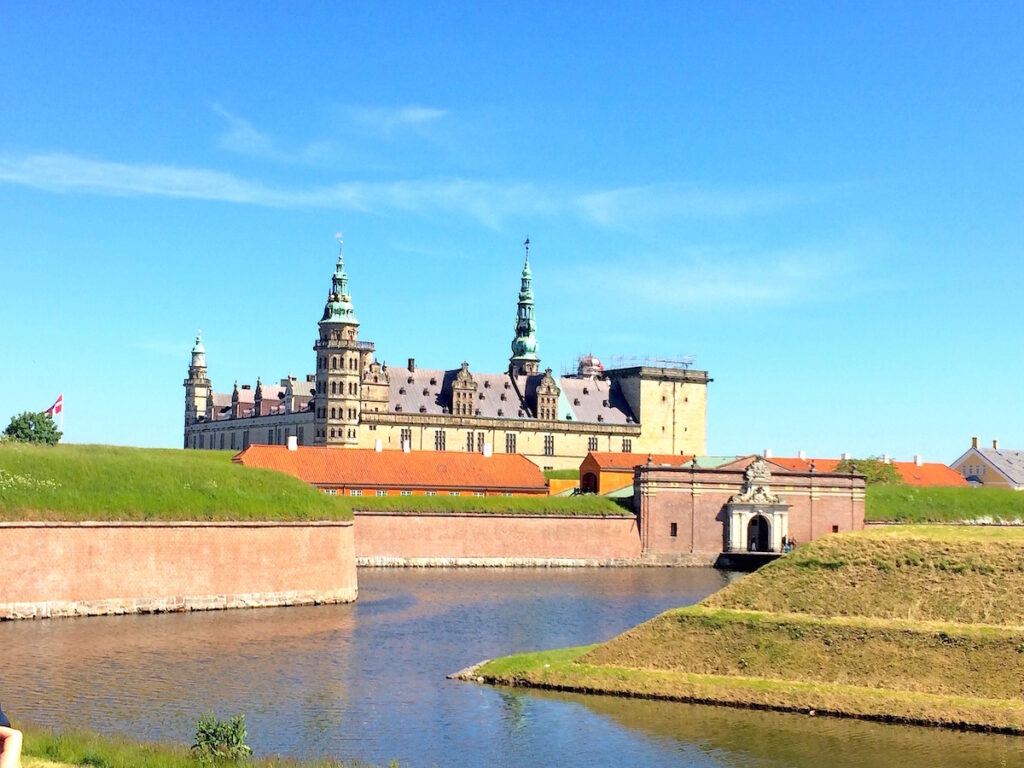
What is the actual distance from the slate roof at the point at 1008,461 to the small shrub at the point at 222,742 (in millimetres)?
117305

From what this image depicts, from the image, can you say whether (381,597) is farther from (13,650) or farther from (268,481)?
(13,650)

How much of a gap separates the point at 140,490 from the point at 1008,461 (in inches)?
4161

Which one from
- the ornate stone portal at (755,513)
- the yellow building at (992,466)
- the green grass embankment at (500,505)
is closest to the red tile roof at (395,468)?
the green grass embankment at (500,505)

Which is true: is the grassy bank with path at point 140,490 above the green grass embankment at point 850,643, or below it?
above

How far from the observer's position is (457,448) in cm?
11981

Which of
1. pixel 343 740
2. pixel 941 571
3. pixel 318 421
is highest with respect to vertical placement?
pixel 318 421

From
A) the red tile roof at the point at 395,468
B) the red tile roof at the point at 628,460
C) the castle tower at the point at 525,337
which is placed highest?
the castle tower at the point at 525,337

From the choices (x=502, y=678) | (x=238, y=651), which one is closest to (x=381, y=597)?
(x=238, y=651)

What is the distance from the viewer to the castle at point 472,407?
11306 centimetres

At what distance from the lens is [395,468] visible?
80.8 meters

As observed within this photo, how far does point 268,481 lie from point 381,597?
21.5 feet

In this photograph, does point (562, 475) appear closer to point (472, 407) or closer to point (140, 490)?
point (472, 407)

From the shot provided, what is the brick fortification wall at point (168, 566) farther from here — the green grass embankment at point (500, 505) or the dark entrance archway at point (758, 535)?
the dark entrance archway at point (758, 535)

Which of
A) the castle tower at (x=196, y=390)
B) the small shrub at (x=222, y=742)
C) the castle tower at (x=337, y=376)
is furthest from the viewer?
the castle tower at (x=196, y=390)
